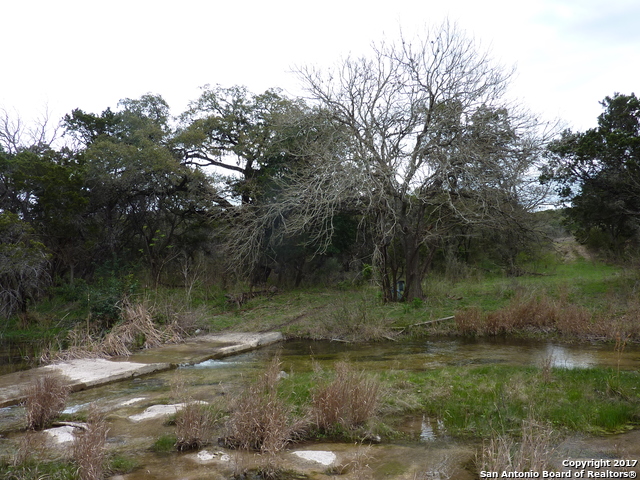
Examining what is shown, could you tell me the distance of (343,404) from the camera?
5203 millimetres

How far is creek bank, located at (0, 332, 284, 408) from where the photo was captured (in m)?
7.63

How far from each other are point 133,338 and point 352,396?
7217 mm

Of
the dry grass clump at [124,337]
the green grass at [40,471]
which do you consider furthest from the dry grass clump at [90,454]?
the dry grass clump at [124,337]

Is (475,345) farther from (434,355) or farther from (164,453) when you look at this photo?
(164,453)

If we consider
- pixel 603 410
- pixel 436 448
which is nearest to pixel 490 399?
pixel 603 410

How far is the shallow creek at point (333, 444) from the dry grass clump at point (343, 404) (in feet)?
0.98

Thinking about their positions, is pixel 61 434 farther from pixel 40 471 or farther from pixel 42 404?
pixel 40 471

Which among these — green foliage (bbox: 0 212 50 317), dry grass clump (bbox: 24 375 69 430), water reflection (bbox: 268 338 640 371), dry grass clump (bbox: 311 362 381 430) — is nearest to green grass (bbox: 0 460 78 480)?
dry grass clump (bbox: 24 375 69 430)

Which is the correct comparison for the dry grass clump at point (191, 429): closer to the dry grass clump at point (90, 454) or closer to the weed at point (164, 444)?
the weed at point (164, 444)

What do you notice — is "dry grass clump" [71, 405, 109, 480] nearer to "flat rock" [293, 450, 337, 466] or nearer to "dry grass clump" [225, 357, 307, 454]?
"dry grass clump" [225, 357, 307, 454]

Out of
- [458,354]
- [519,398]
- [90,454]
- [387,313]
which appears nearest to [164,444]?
[90,454]

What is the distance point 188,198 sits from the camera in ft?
70.0

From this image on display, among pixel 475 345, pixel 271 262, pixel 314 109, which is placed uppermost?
pixel 314 109

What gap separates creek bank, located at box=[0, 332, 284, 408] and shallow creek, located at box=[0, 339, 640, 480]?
0.27 metres
